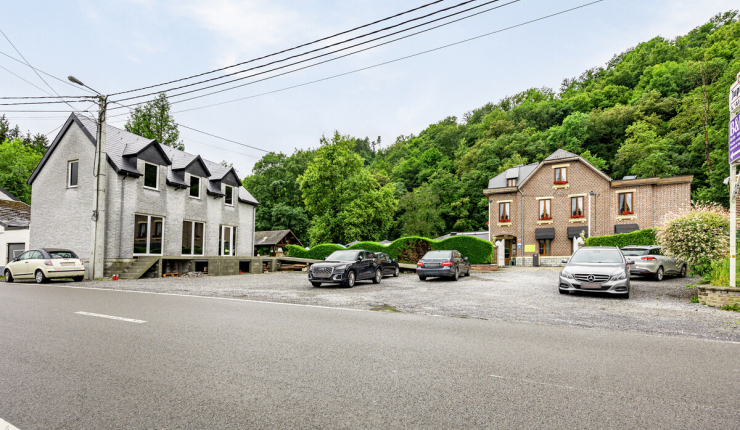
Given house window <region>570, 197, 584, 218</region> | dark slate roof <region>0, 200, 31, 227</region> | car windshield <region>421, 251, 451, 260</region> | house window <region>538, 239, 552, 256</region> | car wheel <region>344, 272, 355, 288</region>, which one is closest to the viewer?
car wheel <region>344, 272, 355, 288</region>

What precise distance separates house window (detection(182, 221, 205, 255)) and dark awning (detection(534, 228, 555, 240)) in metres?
29.4

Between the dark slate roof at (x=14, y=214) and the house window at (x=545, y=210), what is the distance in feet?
133

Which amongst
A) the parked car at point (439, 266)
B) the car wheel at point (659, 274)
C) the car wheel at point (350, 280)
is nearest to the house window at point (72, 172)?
the car wheel at point (350, 280)

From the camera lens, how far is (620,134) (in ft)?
174

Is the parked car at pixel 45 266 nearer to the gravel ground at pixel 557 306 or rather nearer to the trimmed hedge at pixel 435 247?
the gravel ground at pixel 557 306

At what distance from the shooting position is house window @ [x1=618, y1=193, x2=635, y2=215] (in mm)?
35750

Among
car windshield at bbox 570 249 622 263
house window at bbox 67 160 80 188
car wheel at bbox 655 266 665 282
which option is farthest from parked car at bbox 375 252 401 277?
house window at bbox 67 160 80 188

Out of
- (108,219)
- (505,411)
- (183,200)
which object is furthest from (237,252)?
(505,411)

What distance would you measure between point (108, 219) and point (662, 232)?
951 inches

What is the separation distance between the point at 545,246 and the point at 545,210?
3421 millimetres

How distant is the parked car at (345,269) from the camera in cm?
1605

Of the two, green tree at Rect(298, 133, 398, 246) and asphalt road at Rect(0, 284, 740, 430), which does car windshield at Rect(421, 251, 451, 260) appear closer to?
asphalt road at Rect(0, 284, 740, 430)

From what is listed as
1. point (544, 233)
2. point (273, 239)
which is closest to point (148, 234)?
point (273, 239)

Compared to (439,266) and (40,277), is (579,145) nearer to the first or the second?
(439,266)
